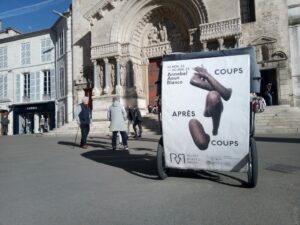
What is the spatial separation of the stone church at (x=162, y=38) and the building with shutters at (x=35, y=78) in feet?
17.2

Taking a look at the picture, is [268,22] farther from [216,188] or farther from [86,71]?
[216,188]

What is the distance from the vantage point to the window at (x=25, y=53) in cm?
3150

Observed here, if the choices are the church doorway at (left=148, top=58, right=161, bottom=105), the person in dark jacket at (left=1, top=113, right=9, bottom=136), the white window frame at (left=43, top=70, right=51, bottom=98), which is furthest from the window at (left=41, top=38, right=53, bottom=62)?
the church doorway at (left=148, top=58, right=161, bottom=105)

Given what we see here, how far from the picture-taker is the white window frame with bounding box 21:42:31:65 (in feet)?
103

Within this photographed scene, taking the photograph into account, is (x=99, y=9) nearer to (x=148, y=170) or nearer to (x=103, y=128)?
(x=103, y=128)

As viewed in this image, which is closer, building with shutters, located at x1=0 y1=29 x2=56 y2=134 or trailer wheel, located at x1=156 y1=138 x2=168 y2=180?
trailer wheel, located at x1=156 y1=138 x2=168 y2=180

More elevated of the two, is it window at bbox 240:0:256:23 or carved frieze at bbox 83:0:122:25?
carved frieze at bbox 83:0:122:25

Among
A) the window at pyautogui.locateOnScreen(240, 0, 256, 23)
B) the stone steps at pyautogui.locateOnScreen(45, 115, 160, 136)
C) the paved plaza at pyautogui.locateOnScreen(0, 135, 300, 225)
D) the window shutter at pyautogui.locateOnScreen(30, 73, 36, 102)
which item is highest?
the window at pyautogui.locateOnScreen(240, 0, 256, 23)

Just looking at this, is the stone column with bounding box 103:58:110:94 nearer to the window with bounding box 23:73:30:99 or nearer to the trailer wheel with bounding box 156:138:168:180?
the window with bounding box 23:73:30:99

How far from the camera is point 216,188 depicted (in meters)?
4.49

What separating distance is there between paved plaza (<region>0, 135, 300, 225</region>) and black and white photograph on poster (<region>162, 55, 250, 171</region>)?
Answer: 424 millimetres

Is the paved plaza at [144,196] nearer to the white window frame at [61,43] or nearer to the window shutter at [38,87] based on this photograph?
the white window frame at [61,43]

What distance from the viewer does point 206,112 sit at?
472 cm

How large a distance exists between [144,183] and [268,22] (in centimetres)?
1615
